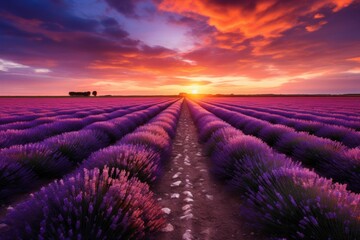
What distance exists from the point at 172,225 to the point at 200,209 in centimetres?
61

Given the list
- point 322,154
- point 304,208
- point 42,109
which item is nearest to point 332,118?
point 322,154

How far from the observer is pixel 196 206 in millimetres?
3434

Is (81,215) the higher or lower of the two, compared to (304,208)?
higher

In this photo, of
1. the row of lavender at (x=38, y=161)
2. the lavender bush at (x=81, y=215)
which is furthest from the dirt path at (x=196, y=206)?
the row of lavender at (x=38, y=161)

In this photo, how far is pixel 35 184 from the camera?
4.15 metres

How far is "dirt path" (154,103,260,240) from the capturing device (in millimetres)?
2676

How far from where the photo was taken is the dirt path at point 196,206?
8.78 feet

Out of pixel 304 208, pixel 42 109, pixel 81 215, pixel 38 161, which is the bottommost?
pixel 42 109

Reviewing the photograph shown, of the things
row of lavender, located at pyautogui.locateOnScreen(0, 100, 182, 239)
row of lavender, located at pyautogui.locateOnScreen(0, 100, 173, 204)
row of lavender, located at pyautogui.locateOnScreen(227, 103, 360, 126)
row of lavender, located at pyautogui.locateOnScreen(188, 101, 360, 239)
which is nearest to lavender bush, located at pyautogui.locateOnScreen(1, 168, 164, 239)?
row of lavender, located at pyautogui.locateOnScreen(0, 100, 182, 239)

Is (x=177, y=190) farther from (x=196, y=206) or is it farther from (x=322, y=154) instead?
(x=322, y=154)

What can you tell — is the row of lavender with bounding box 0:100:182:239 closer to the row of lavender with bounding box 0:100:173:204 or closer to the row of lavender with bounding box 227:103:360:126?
the row of lavender with bounding box 0:100:173:204

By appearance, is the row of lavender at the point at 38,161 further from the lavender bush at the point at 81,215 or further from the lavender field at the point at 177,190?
the lavender bush at the point at 81,215

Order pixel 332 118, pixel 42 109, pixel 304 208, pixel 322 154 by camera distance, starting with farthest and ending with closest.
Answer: pixel 42 109, pixel 332 118, pixel 322 154, pixel 304 208

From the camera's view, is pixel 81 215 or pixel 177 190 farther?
pixel 177 190
